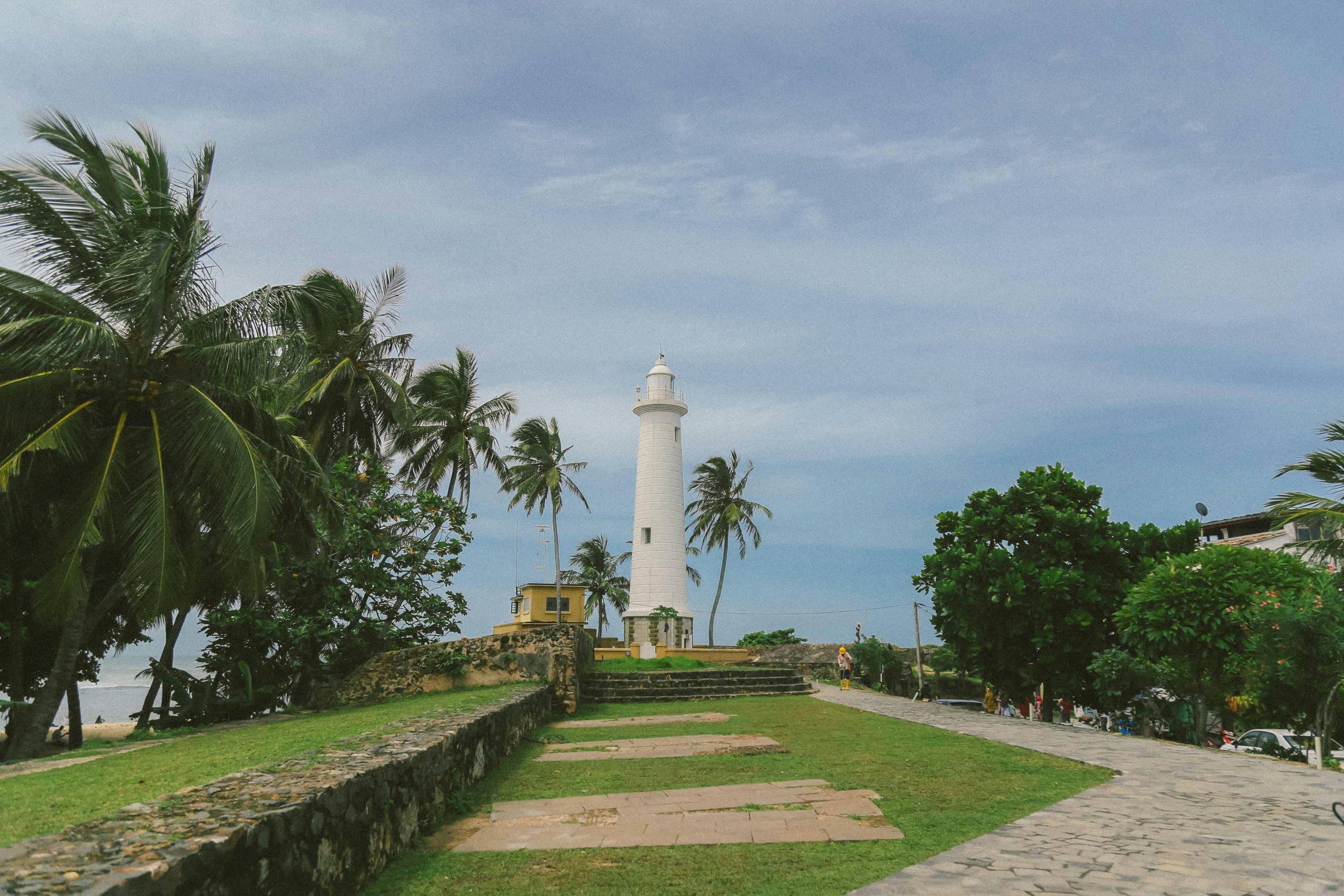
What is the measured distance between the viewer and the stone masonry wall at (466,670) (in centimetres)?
1460

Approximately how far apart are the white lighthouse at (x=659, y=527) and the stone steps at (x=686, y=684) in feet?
36.2

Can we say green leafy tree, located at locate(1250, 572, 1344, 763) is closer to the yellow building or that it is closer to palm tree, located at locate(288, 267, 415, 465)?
palm tree, located at locate(288, 267, 415, 465)

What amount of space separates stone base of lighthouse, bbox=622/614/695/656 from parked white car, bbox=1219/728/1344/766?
773 inches

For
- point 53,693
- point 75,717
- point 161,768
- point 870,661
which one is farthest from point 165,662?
point 870,661

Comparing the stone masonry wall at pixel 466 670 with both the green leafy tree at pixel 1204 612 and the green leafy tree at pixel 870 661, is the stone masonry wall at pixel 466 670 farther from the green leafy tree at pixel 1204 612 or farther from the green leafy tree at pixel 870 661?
the green leafy tree at pixel 870 661

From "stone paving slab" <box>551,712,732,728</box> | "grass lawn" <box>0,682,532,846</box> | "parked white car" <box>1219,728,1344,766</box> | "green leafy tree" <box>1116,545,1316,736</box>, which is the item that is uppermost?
"green leafy tree" <box>1116,545,1316,736</box>

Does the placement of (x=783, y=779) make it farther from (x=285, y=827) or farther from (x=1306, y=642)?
(x=1306, y=642)

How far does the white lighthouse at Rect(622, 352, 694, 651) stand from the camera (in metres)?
33.9

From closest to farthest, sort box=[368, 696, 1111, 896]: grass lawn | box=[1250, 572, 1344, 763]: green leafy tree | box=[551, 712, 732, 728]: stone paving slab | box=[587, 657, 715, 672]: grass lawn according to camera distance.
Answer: box=[368, 696, 1111, 896]: grass lawn
box=[1250, 572, 1344, 763]: green leafy tree
box=[551, 712, 732, 728]: stone paving slab
box=[587, 657, 715, 672]: grass lawn

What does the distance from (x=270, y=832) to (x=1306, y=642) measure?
13.3 metres

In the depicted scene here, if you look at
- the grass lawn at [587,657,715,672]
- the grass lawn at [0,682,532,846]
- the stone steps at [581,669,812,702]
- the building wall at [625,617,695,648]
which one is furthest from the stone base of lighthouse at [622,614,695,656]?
the grass lawn at [0,682,532,846]

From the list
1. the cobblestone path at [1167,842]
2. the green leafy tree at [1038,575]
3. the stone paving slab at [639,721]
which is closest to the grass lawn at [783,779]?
the cobblestone path at [1167,842]

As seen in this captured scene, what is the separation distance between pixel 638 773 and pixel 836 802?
2.30 m

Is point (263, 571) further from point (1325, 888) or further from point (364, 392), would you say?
point (1325, 888)
